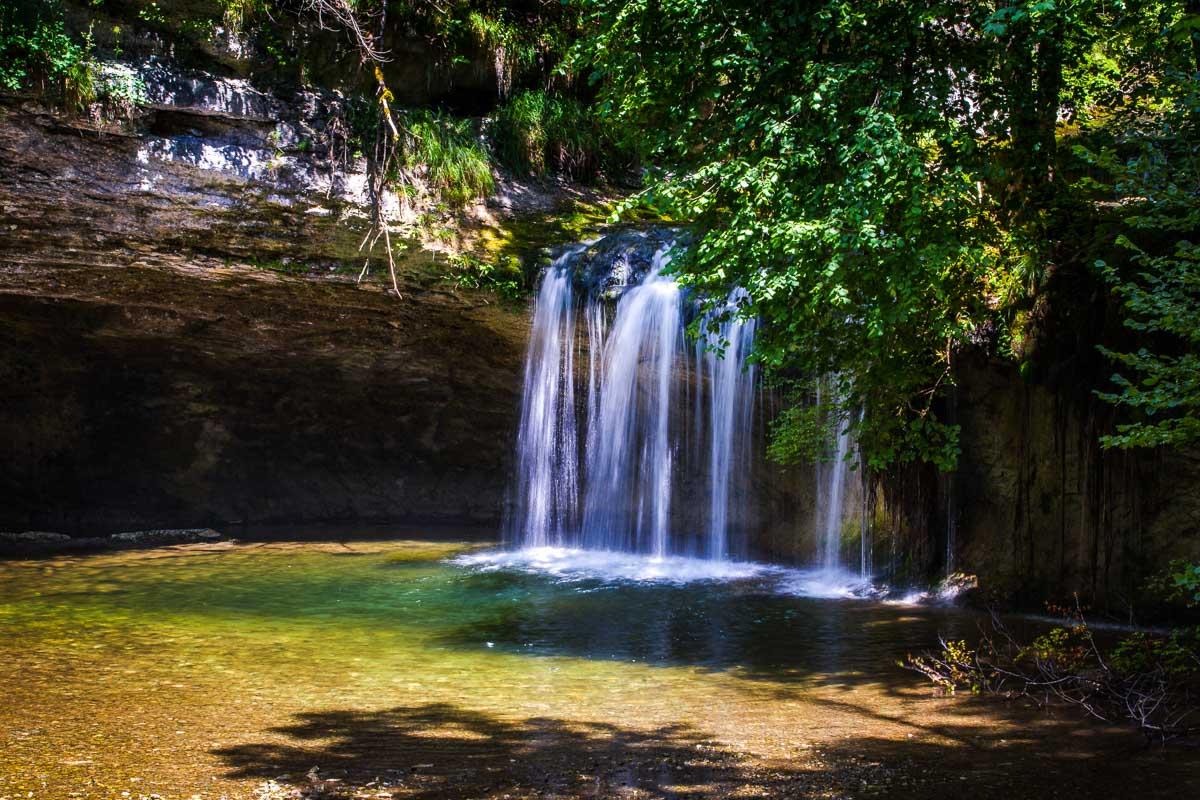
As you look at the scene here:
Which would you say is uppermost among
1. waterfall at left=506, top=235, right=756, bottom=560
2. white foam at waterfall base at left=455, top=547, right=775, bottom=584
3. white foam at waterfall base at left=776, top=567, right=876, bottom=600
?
waterfall at left=506, top=235, right=756, bottom=560

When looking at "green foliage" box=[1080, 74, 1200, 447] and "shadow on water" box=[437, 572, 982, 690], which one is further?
"shadow on water" box=[437, 572, 982, 690]

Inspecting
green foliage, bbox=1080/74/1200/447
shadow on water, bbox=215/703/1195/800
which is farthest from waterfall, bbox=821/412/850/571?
shadow on water, bbox=215/703/1195/800

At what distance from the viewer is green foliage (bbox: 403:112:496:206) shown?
521 inches

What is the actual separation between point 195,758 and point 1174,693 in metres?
5.34

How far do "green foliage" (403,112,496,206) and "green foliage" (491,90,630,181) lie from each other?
2.31ft

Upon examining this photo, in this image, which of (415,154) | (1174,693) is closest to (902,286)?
(1174,693)

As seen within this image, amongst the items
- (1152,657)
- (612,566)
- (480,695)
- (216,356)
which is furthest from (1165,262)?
(216,356)

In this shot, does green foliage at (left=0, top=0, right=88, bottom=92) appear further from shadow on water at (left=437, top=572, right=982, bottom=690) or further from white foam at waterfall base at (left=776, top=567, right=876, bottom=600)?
white foam at waterfall base at (left=776, top=567, right=876, bottom=600)

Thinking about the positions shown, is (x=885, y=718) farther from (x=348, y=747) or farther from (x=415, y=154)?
(x=415, y=154)

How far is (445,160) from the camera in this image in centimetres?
1332

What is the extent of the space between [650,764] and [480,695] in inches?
68.0

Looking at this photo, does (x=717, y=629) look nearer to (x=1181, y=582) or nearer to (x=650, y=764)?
(x=650, y=764)

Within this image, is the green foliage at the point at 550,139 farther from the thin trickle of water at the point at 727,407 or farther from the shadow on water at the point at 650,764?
the shadow on water at the point at 650,764

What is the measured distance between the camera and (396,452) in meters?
16.7
